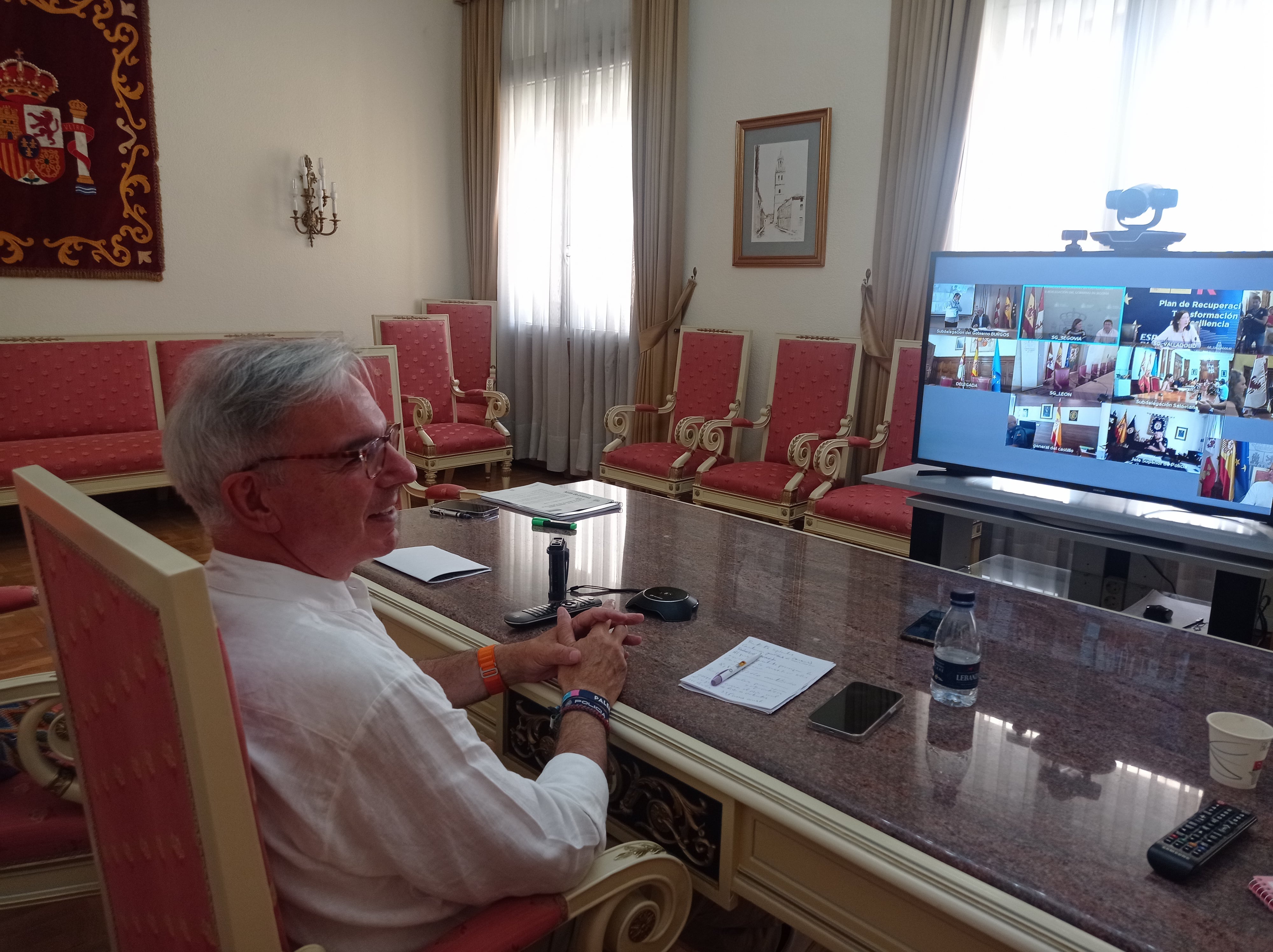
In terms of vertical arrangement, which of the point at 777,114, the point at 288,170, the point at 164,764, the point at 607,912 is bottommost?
the point at 607,912

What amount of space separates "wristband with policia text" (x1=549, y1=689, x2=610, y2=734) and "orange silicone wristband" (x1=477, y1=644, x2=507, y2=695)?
0.49 ft

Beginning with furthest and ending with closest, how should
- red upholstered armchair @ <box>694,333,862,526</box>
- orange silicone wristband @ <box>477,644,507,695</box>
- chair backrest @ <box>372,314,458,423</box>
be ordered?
chair backrest @ <box>372,314,458,423</box> < red upholstered armchair @ <box>694,333,862,526</box> < orange silicone wristband @ <box>477,644,507,695</box>

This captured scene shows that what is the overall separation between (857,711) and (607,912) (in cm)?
43

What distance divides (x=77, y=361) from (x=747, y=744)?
14.8 feet

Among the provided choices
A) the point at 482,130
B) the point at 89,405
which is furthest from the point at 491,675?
the point at 482,130

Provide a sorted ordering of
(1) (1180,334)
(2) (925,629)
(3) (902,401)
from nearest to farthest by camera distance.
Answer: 1. (2) (925,629)
2. (1) (1180,334)
3. (3) (902,401)

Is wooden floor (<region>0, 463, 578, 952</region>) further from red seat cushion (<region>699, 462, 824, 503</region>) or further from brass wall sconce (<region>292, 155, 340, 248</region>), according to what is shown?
red seat cushion (<region>699, 462, 824, 503</region>)

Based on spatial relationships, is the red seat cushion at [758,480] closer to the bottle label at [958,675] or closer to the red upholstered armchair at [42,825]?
the bottle label at [958,675]

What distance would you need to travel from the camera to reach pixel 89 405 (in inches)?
176

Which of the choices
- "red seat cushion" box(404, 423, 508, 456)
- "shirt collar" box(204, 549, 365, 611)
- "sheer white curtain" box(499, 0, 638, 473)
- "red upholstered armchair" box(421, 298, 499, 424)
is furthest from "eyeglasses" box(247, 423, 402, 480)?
"red upholstered armchair" box(421, 298, 499, 424)

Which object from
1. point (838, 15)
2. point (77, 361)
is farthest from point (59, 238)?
point (838, 15)

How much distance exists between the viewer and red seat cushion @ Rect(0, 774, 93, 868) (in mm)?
1259

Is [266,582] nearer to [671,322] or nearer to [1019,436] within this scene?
[1019,436]

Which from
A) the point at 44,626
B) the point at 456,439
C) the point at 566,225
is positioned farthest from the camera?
the point at 566,225
